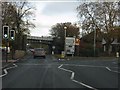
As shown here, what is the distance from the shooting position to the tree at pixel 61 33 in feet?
379

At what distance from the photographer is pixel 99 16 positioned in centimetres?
8094

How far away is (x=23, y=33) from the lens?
88250mm

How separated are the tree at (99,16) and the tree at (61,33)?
30400 mm

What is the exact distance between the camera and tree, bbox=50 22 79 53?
379 ft

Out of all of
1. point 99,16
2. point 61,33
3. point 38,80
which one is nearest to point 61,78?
point 38,80

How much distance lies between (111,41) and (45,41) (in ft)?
226

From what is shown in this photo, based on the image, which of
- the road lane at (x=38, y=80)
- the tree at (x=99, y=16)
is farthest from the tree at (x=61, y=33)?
the road lane at (x=38, y=80)

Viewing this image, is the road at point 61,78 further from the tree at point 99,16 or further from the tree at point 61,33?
the tree at point 61,33

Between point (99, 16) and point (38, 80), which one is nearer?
point (38, 80)

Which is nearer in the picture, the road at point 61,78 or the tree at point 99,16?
the road at point 61,78

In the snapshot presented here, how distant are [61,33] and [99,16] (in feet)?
141

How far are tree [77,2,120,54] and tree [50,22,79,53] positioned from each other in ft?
99.7

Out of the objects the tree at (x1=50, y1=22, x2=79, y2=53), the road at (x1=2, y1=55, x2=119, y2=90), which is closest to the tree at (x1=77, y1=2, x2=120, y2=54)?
the tree at (x1=50, y1=22, x2=79, y2=53)

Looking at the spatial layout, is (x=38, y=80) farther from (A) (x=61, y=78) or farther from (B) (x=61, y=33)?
(B) (x=61, y=33)
